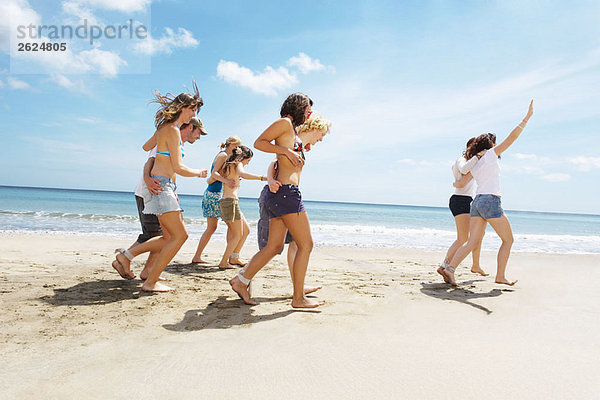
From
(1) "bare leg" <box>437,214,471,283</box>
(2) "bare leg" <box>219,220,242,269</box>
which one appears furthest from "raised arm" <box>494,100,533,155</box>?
(2) "bare leg" <box>219,220,242,269</box>

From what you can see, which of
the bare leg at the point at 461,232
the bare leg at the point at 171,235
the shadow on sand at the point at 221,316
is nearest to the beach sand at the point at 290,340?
the shadow on sand at the point at 221,316

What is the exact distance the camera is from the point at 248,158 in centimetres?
519

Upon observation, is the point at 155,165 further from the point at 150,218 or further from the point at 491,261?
the point at 491,261

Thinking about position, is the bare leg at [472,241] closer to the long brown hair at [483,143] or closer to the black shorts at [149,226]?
the long brown hair at [483,143]

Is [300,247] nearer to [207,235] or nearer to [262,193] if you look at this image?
[262,193]

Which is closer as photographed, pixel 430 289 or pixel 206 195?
pixel 430 289

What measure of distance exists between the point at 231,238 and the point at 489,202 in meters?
3.49

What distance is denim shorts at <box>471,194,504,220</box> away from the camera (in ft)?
14.1

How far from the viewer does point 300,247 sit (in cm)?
318

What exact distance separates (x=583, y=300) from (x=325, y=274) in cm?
291

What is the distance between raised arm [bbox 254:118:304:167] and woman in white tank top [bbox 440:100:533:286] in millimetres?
2586

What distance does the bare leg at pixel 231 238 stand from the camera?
5.28 meters

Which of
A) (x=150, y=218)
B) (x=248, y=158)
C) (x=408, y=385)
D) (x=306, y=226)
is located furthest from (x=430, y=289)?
(x=150, y=218)

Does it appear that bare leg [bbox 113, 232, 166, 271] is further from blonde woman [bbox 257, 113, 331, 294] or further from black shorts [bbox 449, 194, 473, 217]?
black shorts [bbox 449, 194, 473, 217]
